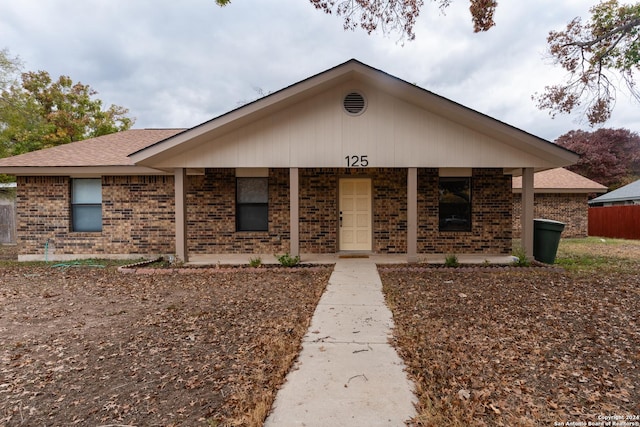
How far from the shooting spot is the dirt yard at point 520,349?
2.54m

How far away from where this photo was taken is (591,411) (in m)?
2.53

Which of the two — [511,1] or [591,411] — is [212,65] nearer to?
[511,1]

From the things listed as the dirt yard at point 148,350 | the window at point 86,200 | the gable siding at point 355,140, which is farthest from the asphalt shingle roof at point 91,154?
the dirt yard at point 148,350

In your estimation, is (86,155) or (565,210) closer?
(86,155)

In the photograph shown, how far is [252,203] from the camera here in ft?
32.3

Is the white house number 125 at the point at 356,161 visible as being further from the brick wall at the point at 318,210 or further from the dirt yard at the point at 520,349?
the dirt yard at the point at 520,349

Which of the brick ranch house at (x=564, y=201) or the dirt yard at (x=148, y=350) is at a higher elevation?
the brick ranch house at (x=564, y=201)

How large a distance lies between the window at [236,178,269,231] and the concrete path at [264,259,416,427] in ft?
17.5

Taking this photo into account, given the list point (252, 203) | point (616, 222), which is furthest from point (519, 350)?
point (616, 222)

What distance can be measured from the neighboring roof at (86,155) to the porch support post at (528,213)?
9.94 metres

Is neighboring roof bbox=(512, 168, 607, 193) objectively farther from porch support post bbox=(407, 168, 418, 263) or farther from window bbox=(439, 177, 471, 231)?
porch support post bbox=(407, 168, 418, 263)

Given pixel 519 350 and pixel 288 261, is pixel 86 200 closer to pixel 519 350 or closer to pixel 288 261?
pixel 288 261

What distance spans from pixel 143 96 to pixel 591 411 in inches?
1505

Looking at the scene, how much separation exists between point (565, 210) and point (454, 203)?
9.91m
